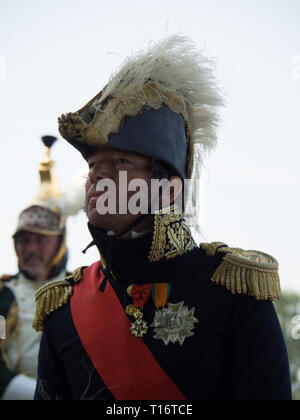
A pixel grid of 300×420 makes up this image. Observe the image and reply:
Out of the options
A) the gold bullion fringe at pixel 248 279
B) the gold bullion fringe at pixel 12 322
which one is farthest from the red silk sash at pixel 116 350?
the gold bullion fringe at pixel 12 322

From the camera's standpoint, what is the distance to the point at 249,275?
2443 mm

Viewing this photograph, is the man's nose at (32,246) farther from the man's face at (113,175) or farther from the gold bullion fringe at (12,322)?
the man's face at (113,175)

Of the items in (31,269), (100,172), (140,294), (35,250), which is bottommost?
(31,269)

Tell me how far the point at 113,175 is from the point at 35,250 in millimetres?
4817

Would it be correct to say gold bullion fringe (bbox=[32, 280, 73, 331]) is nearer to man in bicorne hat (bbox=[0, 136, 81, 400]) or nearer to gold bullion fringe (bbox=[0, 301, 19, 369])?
man in bicorne hat (bbox=[0, 136, 81, 400])

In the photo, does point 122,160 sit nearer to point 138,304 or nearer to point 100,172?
point 100,172

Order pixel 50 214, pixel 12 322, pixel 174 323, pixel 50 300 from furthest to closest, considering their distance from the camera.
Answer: pixel 50 214 → pixel 12 322 → pixel 50 300 → pixel 174 323

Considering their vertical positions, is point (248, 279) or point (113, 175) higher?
point (113, 175)

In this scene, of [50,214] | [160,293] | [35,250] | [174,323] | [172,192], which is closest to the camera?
[174,323]

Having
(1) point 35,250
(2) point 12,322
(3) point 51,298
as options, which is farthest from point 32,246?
(3) point 51,298

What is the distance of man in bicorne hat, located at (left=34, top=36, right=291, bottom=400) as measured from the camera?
233cm

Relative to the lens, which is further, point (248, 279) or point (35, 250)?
point (35, 250)

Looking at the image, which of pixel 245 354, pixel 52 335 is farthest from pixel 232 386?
pixel 52 335
